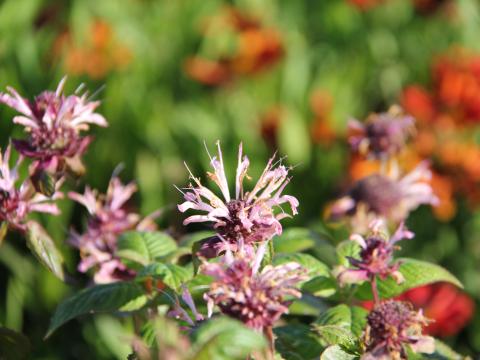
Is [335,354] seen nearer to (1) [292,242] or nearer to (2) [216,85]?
(1) [292,242]

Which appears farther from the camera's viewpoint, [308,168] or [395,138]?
[308,168]

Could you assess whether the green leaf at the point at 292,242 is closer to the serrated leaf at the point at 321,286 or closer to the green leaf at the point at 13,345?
the serrated leaf at the point at 321,286

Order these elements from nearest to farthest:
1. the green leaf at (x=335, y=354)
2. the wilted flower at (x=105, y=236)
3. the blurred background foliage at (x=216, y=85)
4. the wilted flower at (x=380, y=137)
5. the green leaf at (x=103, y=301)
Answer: the green leaf at (x=335, y=354) < the green leaf at (x=103, y=301) < the wilted flower at (x=105, y=236) < the wilted flower at (x=380, y=137) < the blurred background foliage at (x=216, y=85)

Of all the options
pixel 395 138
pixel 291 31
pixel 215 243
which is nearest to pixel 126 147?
pixel 291 31

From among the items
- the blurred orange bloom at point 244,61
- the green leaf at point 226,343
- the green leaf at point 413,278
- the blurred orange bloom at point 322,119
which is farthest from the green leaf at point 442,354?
the blurred orange bloom at point 244,61

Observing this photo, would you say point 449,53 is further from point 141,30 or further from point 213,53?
point 141,30

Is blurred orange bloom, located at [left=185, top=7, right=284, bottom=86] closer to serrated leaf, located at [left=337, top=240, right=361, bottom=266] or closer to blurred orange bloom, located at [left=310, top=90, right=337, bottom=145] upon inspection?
blurred orange bloom, located at [left=310, top=90, right=337, bottom=145]

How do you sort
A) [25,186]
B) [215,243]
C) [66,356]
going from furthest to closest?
[66,356] → [25,186] → [215,243]
